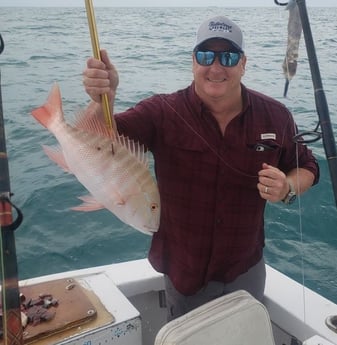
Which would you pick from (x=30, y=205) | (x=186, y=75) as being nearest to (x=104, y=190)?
(x=30, y=205)

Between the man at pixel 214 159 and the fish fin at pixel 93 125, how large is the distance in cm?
50

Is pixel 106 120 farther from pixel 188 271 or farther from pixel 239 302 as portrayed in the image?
pixel 188 271

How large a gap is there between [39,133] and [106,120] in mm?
6684

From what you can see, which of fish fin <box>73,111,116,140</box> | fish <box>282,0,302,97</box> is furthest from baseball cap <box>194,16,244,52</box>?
fish fin <box>73,111,116,140</box>

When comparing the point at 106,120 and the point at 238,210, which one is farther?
the point at 238,210

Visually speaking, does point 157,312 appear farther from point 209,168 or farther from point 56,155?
point 56,155

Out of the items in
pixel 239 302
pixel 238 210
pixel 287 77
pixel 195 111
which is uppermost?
pixel 287 77

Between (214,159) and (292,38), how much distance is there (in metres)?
0.70

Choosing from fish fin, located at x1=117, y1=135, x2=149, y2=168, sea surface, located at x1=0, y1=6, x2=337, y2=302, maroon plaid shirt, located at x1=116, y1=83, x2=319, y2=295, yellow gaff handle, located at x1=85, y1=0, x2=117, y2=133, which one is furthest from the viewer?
sea surface, located at x1=0, y1=6, x2=337, y2=302

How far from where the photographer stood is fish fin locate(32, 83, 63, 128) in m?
1.54

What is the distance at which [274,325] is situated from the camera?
2.68 metres

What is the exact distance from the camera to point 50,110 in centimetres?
157

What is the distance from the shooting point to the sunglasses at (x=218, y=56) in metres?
2.06

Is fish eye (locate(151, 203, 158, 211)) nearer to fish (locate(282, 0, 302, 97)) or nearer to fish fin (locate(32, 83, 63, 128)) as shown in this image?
fish fin (locate(32, 83, 63, 128))
